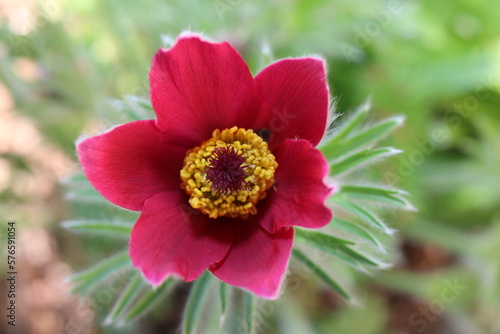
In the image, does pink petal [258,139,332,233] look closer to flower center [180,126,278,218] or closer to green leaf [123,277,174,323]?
flower center [180,126,278,218]

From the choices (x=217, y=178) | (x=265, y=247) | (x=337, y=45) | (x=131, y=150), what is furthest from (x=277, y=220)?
(x=337, y=45)

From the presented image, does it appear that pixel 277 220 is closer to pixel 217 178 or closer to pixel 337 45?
pixel 217 178

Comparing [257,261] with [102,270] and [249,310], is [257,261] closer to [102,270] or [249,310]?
[249,310]

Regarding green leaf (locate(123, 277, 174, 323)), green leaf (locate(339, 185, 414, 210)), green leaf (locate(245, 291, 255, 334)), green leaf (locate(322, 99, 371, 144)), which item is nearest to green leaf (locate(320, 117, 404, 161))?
green leaf (locate(322, 99, 371, 144))

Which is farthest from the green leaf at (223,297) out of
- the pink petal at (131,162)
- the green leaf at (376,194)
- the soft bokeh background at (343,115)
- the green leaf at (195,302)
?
the soft bokeh background at (343,115)

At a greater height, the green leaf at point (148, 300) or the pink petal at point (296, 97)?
the pink petal at point (296, 97)

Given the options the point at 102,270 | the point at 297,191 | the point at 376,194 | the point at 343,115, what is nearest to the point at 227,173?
the point at 297,191

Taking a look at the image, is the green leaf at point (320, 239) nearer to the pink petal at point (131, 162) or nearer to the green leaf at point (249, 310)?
the green leaf at point (249, 310)
